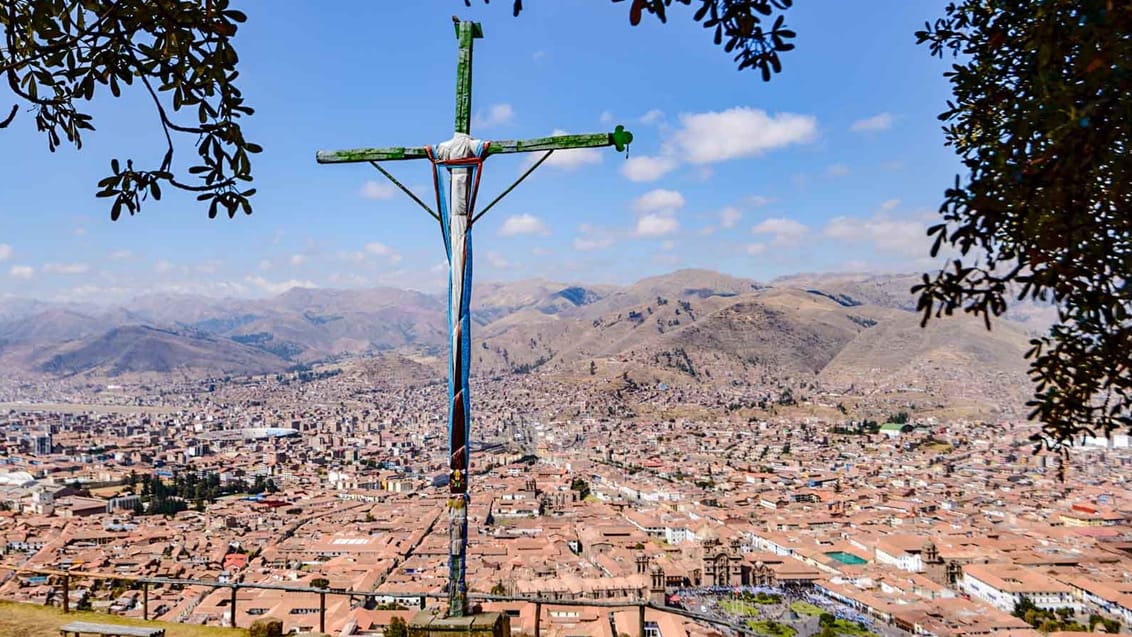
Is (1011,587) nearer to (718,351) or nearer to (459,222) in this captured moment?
(459,222)

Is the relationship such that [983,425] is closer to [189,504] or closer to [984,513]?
[984,513]

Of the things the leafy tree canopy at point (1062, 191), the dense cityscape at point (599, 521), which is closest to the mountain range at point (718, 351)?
the dense cityscape at point (599, 521)

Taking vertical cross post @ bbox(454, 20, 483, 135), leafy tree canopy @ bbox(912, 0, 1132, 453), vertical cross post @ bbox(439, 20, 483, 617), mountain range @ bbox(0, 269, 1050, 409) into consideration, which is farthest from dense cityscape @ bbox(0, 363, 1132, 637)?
mountain range @ bbox(0, 269, 1050, 409)

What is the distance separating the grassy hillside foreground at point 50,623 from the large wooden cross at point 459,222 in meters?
1.88

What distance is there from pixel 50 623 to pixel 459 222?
3694mm

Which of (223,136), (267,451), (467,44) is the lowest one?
(267,451)

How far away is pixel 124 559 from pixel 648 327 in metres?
115

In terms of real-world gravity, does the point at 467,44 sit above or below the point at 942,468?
above

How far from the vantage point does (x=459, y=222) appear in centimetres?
348

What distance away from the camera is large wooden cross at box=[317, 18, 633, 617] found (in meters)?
3.40

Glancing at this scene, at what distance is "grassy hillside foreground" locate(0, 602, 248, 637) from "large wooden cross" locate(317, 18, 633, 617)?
1880 millimetres

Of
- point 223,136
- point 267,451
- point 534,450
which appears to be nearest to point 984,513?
point 534,450

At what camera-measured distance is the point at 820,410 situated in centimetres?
8806

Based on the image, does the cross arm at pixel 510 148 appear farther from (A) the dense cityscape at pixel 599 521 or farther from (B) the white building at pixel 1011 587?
(B) the white building at pixel 1011 587
